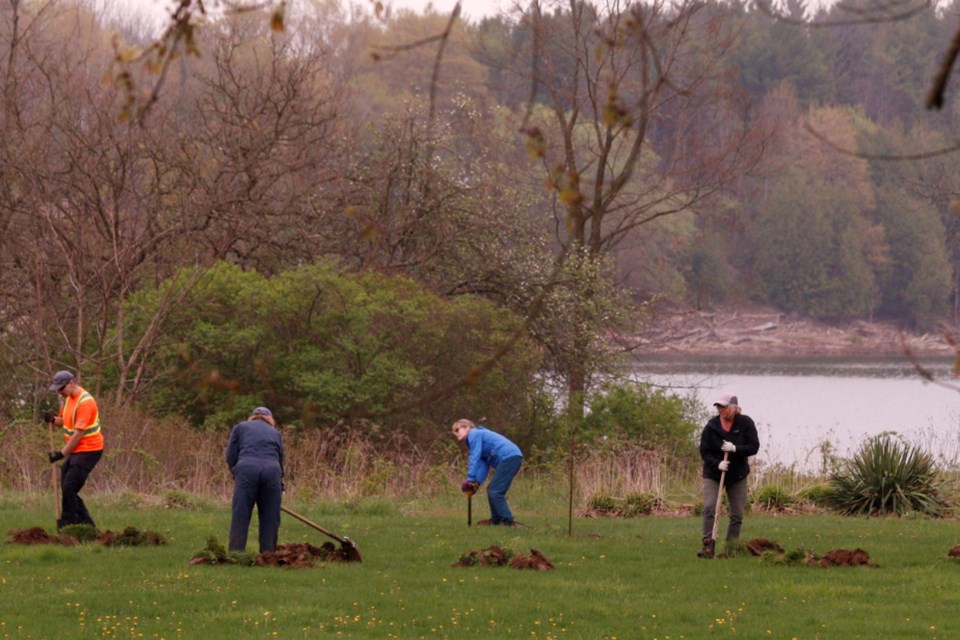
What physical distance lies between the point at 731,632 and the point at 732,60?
61.3 m

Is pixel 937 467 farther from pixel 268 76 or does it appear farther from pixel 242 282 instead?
pixel 268 76

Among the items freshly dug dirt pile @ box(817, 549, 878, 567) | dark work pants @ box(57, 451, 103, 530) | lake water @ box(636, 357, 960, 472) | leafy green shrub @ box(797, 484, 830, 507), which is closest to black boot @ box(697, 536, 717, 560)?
freshly dug dirt pile @ box(817, 549, 878, 567)

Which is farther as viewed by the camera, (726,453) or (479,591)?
(726,453)

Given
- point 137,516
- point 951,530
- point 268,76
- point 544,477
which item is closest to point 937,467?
A: point 951,530

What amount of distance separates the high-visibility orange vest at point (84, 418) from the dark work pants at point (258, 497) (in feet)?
6.88

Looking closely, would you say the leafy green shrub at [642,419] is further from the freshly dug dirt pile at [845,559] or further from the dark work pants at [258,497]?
the dark work pants at [258,497]

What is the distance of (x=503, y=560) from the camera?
47.4 feet

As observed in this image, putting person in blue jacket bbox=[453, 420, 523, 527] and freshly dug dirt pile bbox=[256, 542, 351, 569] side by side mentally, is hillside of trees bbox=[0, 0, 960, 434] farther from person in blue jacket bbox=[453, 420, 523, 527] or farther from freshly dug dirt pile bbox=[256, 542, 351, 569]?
freshly dug dirt pile bbox=[256, 542, 351, 569]

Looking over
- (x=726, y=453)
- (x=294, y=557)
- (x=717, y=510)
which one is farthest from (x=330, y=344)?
(x=726, y=453)

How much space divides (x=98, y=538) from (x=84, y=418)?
1.24 m

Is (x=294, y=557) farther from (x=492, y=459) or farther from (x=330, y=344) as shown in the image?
(x=330, y=344)

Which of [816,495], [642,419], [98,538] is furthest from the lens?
[642,419]

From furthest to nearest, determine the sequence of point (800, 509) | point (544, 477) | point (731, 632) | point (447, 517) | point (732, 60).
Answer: point (732, 60)
point (544, 477)
point (800, 509)
point (447, 517)
point (731, 632)

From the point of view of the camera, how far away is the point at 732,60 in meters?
69.9
